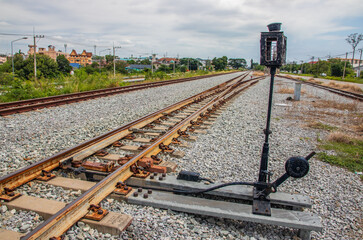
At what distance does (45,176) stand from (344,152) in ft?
18.0

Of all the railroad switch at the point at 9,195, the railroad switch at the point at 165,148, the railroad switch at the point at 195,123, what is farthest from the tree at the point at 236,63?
the railroad switch at the point at 9,195

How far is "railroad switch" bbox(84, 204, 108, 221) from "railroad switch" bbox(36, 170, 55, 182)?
1151mm

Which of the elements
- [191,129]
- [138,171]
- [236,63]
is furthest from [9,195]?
[236,63]

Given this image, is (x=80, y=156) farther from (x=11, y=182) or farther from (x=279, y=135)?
(x=279, y=135)

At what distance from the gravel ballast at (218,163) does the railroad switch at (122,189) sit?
0.44ft

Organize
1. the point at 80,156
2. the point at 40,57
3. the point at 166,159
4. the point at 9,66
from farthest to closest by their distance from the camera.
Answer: the point at 40,57 → the point at 9,66 → the point at 166,159 → the point at 80,156

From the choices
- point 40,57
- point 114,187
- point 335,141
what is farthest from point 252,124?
point 40,57

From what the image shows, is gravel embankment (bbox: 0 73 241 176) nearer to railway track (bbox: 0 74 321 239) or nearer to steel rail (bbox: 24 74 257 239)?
railway track (bbox: 0 74 321 239)

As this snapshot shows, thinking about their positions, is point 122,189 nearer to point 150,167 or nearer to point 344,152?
point 150,167

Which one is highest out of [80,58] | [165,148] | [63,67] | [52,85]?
[80,58]

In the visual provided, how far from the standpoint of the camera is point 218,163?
449cm

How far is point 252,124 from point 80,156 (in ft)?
16.3

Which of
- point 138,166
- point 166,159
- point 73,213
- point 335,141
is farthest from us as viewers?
point 335,141

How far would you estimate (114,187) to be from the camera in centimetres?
335
